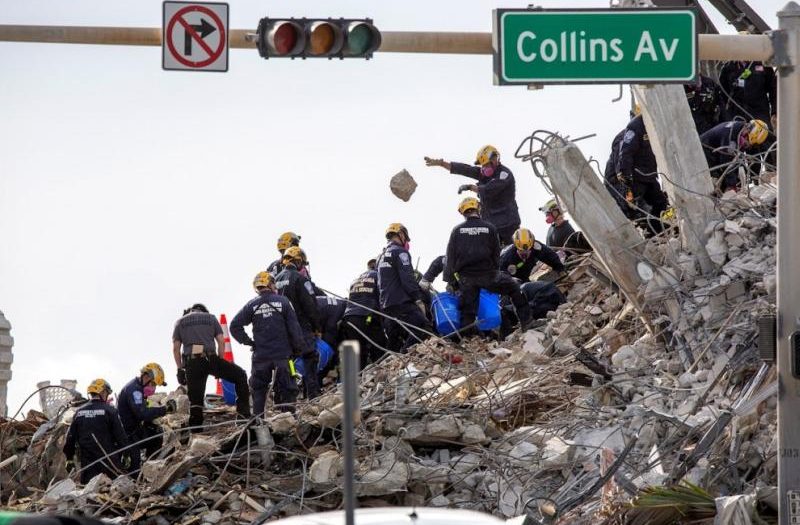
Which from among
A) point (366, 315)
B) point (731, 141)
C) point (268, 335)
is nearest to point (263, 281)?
point (268, 335)

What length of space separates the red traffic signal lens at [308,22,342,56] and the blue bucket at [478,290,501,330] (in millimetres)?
10407

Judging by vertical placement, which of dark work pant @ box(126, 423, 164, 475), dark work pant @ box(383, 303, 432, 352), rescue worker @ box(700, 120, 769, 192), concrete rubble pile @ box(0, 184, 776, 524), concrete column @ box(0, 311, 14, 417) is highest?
rescue worker @ box(700, 120, 769, 192)

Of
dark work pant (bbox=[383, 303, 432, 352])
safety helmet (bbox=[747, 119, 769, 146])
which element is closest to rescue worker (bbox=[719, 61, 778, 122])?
safety helmet (bbox=[747, 119, 769, 146])

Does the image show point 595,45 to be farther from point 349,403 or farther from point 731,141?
point 731,141

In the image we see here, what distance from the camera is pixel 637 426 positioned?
19.0 m

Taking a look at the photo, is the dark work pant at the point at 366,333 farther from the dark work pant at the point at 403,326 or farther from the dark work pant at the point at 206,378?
the dark work pant at the point at 206,378

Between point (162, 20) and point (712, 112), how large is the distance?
12459 mm

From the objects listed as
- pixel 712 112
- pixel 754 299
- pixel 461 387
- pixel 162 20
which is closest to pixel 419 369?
pixel 461 387

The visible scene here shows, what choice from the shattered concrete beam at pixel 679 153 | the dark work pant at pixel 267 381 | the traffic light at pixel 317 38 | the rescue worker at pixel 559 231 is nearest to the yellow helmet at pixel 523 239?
the rescue worker at pixel 559 231

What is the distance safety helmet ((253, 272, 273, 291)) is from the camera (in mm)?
21328

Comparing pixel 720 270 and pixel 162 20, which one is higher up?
pixel 162 20

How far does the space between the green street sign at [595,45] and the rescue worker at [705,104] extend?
34.8 feet

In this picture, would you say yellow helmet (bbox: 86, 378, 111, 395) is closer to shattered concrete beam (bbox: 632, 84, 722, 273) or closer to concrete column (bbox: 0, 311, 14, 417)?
shattered concrete beam (bbox: 632, 84, 722, 273)

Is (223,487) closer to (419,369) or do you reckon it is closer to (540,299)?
(419,369)
